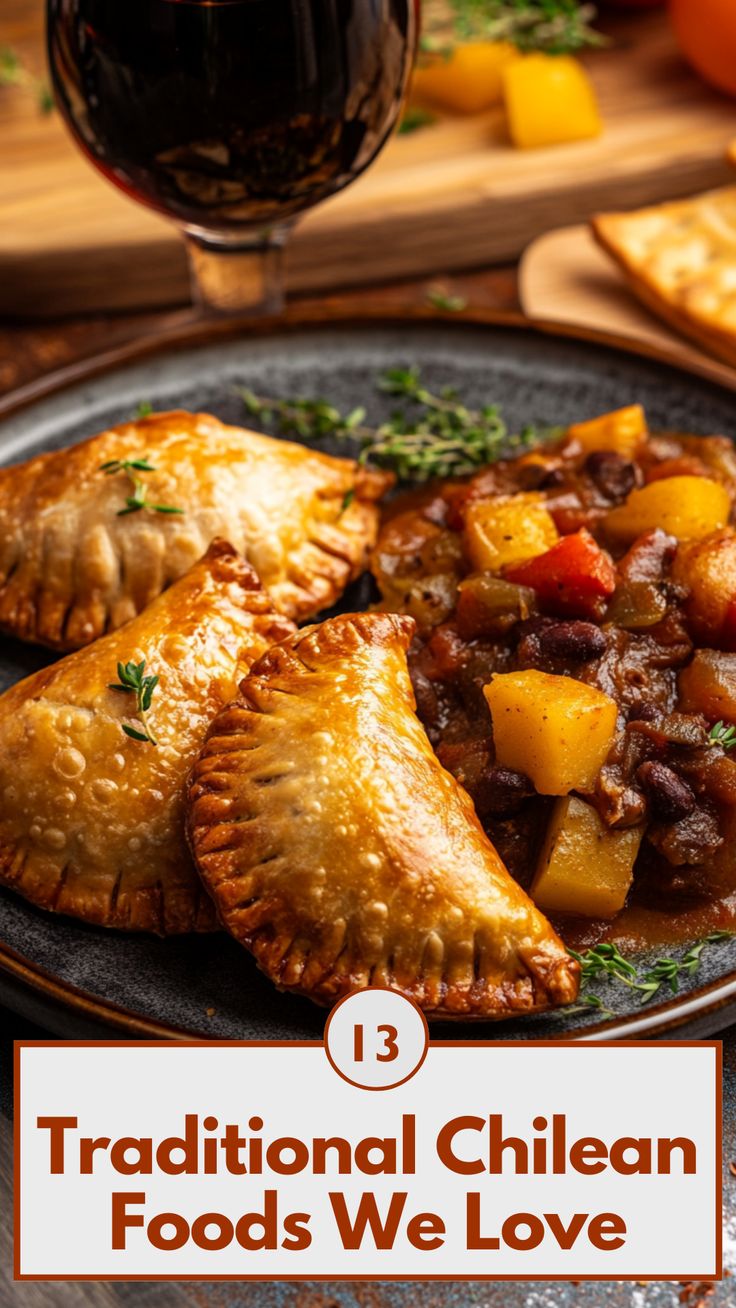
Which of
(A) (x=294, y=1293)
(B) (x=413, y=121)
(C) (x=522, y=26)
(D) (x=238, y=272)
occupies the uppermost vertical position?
(C) (x=522, y=26)

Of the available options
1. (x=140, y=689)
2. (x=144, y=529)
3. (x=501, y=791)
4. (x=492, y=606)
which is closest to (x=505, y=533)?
(x=492, y=606)

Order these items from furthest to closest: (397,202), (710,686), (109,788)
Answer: (397,202) → (710,686) → (109,788)

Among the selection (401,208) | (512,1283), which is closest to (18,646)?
(512,1283)

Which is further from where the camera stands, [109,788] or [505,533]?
[505,533]

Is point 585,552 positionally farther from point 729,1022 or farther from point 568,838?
point 729,1022

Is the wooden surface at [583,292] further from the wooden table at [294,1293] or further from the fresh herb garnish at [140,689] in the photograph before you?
the wooden table at [294,1293]

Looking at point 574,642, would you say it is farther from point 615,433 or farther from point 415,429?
point 415,429
